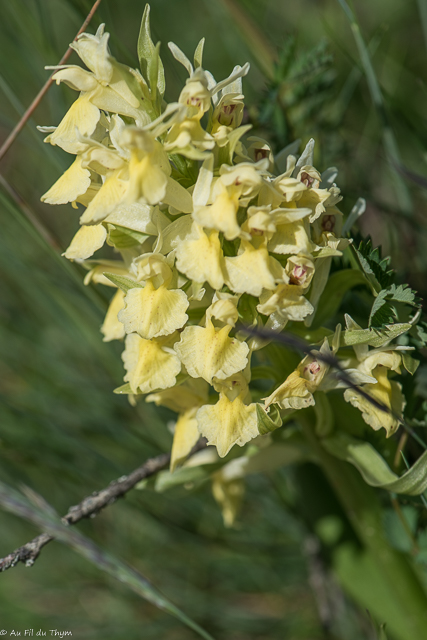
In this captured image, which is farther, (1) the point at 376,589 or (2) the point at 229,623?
(2) the point at 229,623

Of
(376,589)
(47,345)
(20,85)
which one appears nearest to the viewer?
(376,589)

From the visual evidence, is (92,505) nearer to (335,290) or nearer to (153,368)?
(153,368)

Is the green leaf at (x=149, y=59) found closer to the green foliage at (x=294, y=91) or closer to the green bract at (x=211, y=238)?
the green bract at (x=211, y=238)

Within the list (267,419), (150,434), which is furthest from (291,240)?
(150,434)

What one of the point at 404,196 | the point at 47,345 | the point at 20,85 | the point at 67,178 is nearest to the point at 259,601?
the point at 47,345

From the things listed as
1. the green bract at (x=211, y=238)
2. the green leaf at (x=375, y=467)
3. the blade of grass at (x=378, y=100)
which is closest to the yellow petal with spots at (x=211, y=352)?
the green bract at (x=211, y=238)

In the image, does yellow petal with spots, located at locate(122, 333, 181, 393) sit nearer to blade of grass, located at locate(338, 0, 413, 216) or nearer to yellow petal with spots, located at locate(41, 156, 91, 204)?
yellow petal with spots, located at locate(41, 156, 91, 204)

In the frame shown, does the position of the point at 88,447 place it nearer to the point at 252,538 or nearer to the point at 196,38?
the point at 252,538

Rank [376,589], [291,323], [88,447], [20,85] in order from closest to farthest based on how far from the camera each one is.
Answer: [291,323]
[376,589]
[88,447]
[20,85]
